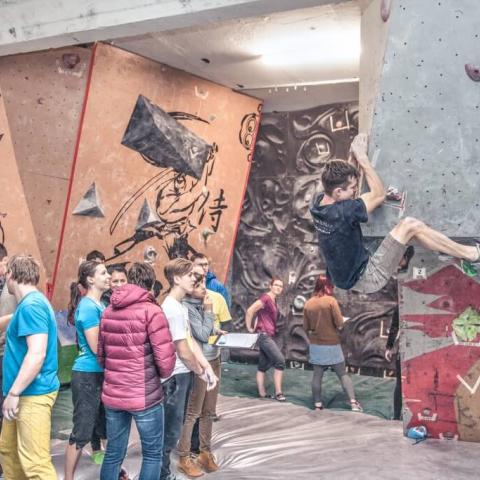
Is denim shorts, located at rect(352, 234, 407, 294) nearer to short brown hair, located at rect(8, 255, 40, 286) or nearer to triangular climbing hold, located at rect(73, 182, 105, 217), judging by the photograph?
short brown hair, located at rect(8, 255, 40, 286)

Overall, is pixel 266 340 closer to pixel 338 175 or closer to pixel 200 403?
pixel 200 403

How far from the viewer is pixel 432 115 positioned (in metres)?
4.39

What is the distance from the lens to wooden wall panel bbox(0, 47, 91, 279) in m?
6.52

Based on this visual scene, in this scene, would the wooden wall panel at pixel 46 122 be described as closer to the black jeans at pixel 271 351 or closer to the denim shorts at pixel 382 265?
the black jeans at pixel 271 351

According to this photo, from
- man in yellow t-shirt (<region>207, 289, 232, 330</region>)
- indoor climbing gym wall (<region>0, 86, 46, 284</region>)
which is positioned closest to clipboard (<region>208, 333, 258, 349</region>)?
man in yellow t-shirt (<region>207, 289, 232, 330</region>)

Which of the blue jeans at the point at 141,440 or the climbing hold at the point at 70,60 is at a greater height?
the climbing hold at the point at 70,60

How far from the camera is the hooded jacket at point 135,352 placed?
3668 millimetres

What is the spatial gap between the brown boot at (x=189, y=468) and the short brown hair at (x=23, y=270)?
2096 mm

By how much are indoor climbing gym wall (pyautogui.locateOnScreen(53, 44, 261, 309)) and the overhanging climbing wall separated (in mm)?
3726

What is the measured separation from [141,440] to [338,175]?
229cm

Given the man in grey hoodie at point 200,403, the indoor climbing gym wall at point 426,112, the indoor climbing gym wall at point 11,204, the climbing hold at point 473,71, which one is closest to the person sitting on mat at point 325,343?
the man in grey hoodie at point 200,403

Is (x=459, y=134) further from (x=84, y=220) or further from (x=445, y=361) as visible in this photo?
(x=84, y=220)

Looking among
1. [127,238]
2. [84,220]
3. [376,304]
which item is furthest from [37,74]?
[376,304]

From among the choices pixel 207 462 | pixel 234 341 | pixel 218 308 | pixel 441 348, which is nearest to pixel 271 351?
pixel 234 341
